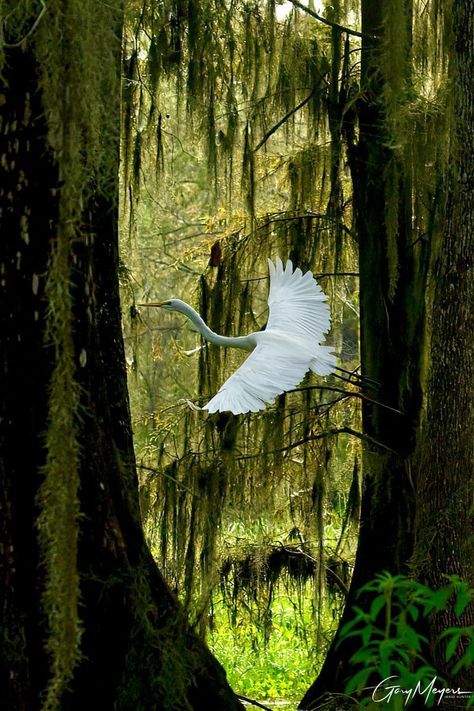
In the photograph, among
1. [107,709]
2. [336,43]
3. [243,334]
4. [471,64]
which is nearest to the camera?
[107,709]

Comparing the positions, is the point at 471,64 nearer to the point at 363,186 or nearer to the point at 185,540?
the point at 363,186

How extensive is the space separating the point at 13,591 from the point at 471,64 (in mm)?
2666

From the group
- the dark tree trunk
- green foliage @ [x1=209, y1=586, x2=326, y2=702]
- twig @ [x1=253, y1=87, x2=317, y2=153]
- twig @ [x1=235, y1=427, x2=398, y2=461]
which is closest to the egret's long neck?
twig @ [x1=235, y1=427, x2=398, y2=461]

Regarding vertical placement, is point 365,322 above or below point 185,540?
above

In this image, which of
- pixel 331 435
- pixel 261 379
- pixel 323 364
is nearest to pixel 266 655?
pixel 331 435

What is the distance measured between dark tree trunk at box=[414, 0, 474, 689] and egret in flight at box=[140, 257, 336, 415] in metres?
0.72

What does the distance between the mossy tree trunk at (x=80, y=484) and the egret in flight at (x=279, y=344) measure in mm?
1073

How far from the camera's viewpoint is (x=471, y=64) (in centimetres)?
431

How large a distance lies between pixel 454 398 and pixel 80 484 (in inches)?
64.4

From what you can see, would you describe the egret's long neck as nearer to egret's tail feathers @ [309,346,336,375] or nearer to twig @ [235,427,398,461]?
egret's tail feathers @ [309,346,336,375]

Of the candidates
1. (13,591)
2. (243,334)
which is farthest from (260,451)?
(13,591)

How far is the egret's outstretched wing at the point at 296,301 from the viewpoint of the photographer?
558cm

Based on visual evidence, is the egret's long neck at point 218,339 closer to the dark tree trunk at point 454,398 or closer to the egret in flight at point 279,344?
the egret in flight at point 279,344

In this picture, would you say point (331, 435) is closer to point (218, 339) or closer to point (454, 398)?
point (218, 339)
